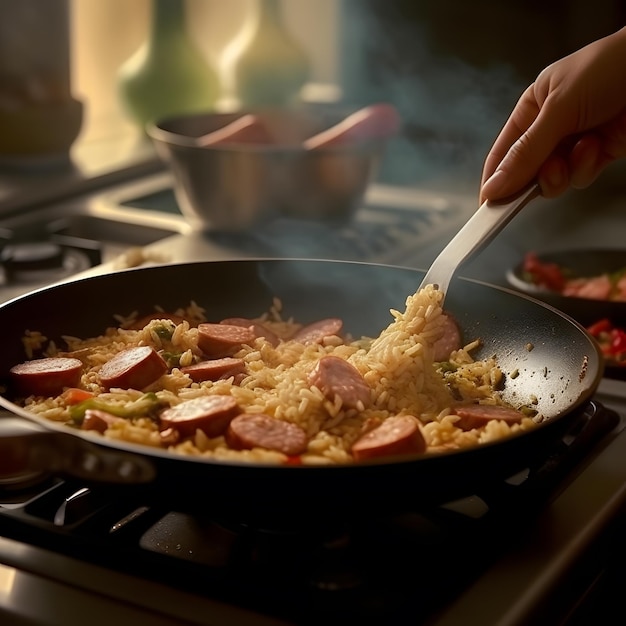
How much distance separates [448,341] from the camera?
4.92 ft

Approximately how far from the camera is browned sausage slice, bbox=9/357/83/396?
4.32 ft

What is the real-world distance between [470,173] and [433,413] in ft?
5.87

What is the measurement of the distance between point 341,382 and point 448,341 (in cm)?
32

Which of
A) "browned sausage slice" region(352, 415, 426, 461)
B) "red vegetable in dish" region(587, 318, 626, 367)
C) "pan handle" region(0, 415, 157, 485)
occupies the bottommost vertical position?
"red vegetable in dish" region(587, 318, 626, 367)

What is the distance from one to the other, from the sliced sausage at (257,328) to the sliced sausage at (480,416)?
38 cm

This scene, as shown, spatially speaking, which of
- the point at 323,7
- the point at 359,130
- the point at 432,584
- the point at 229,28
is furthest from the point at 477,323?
the point at 229,28

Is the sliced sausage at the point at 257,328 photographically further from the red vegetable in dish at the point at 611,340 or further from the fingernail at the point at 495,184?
the red vegetable in dish at the point at 611,340

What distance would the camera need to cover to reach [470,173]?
2.94 m

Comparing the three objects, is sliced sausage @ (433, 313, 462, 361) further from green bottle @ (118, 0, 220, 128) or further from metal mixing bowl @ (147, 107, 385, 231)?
green bottle @ (118, 0, 220, 128)

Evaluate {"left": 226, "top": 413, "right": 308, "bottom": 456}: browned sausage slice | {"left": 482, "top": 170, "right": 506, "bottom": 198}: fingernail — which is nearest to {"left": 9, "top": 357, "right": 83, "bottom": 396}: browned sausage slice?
{"left": 226, "top": 413, "right": 308, "bottom": 456}: browned sausage slice

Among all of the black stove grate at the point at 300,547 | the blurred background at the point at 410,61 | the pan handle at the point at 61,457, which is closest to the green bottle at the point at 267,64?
the blurred background at the point at 410,61

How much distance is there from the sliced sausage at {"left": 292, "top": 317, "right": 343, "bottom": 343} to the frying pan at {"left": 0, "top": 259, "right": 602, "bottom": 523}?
2.9 inches

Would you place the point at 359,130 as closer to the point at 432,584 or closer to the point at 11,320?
the point at 11,320

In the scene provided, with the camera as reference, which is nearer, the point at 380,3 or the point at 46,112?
the point at 46,112
